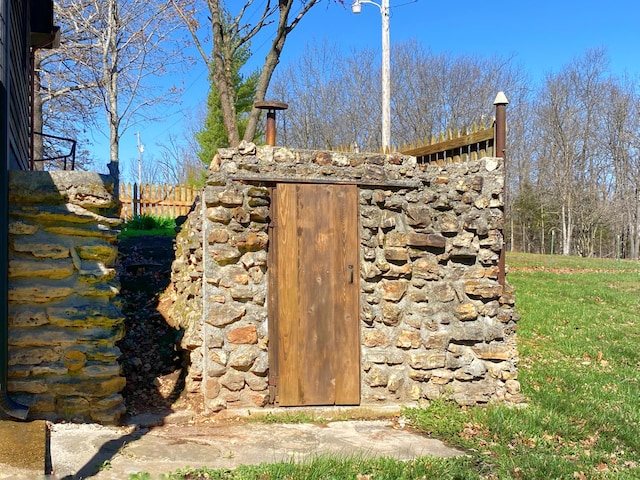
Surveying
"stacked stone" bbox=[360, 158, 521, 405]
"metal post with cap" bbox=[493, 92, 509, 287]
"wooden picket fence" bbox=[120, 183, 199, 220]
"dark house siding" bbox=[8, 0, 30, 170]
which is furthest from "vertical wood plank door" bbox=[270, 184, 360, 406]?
"wooden picket fence" bbox=[120, 183, 199, 220]

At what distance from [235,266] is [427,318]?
6.55ft

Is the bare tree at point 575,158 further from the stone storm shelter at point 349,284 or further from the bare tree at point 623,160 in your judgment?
the stone storm shelter at point 349,284

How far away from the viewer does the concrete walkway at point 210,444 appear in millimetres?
3883

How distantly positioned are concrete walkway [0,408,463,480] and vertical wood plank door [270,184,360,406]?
1.29 ft

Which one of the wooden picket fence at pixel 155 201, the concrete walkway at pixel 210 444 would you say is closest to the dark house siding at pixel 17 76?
the concrete walkway at pixel 210 444

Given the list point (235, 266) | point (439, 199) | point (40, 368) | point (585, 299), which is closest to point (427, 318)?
point (439, 199)

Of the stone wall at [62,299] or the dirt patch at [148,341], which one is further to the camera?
the dirt patch at [148,341]

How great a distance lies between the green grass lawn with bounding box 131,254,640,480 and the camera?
4035mm

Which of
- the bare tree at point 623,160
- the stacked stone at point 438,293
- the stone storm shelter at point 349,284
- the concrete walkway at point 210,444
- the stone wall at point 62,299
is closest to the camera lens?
the concrete walkway at point 210,444

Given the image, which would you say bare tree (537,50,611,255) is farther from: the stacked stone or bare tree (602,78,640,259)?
the stacked stone

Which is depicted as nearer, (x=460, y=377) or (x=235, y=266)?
(x=235, y=266)

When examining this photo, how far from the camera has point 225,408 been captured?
5.31m

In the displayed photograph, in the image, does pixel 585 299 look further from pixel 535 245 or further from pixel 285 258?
pixel 535 245

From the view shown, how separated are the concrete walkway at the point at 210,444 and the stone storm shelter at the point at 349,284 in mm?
393
